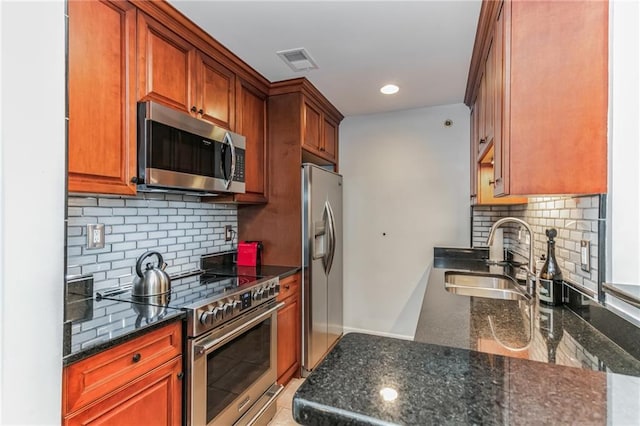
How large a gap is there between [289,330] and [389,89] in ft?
7.06

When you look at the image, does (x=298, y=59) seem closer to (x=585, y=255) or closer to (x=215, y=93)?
(x=215, y=93)

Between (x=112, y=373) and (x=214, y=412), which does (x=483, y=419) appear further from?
(x=214, y=412)

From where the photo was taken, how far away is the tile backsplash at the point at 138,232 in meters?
1.67

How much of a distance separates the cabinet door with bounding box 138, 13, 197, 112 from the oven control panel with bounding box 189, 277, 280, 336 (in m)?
1.10

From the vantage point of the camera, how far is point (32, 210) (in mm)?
723

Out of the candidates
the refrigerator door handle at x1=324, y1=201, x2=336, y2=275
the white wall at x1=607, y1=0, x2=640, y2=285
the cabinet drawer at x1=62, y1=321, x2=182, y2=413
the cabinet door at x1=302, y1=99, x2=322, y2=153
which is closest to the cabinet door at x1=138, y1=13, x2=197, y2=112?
the cabinet door at x1=302, y1=99, x2=322, y2=153

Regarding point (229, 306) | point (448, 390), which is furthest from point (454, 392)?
point (229, 306)

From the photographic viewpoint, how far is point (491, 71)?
1.75 meters

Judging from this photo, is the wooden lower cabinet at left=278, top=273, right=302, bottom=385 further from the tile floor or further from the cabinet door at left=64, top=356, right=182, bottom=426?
the cabinet door at left=64, top=356, right=182, bottom=426

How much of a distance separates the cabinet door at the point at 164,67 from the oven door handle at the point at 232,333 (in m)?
1.26

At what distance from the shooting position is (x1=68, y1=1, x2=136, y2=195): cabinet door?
138cm

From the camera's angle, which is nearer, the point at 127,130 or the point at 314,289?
the point at 127,130

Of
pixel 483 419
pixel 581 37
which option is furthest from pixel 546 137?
pixel 483 419

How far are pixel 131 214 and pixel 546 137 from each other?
209 cm
